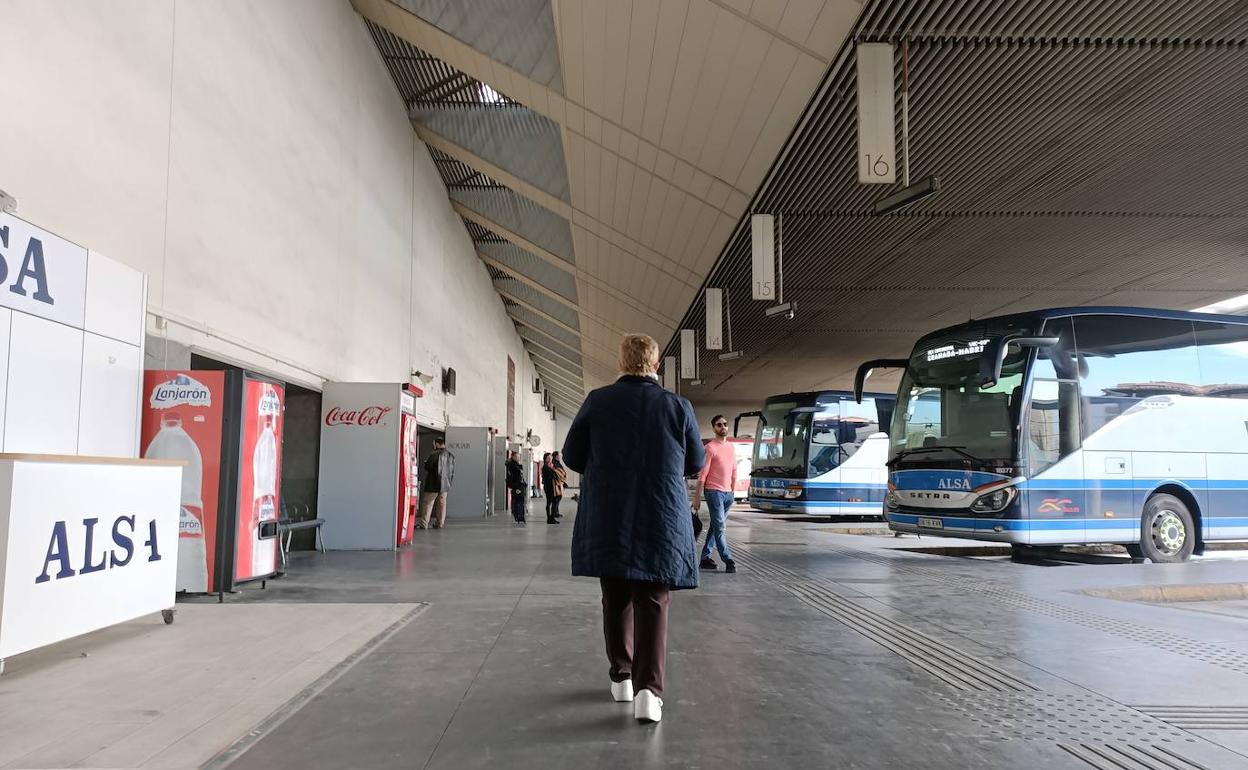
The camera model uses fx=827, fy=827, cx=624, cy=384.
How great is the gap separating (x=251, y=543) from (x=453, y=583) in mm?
1806

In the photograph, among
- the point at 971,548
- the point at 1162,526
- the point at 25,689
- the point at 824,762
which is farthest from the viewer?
the point at 971,548

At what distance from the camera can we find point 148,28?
705 centimetres

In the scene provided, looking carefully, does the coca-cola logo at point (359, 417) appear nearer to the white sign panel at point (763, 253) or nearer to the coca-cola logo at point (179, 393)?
the coca-cola logo at point (179, 393)

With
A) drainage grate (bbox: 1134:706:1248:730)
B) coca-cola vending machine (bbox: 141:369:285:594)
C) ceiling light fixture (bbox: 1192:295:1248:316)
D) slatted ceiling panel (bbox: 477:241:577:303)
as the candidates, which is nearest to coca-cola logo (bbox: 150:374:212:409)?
coca-cola vending machine (bbox: 141:369:285:594)

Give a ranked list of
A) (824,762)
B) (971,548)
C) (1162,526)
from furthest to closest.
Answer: (971,548), (1162,526), (824,762)

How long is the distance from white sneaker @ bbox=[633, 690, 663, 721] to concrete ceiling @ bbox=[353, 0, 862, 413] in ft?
20.6

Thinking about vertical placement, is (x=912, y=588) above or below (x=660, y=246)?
below

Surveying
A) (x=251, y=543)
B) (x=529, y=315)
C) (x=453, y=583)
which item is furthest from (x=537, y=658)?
(x=529, y=315)

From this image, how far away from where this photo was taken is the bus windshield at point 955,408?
1012 centimetres

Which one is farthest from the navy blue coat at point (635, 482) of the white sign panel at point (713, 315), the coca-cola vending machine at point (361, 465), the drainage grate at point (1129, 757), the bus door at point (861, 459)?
the bus door at point (861, 459)

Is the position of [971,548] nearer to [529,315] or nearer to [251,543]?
[251,543]

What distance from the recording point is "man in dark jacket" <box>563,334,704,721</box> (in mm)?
3410

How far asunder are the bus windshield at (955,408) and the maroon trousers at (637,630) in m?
7.85

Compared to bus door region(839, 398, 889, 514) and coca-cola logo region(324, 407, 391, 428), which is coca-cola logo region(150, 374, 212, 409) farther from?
bus door region(839, 398, 889, 514)
